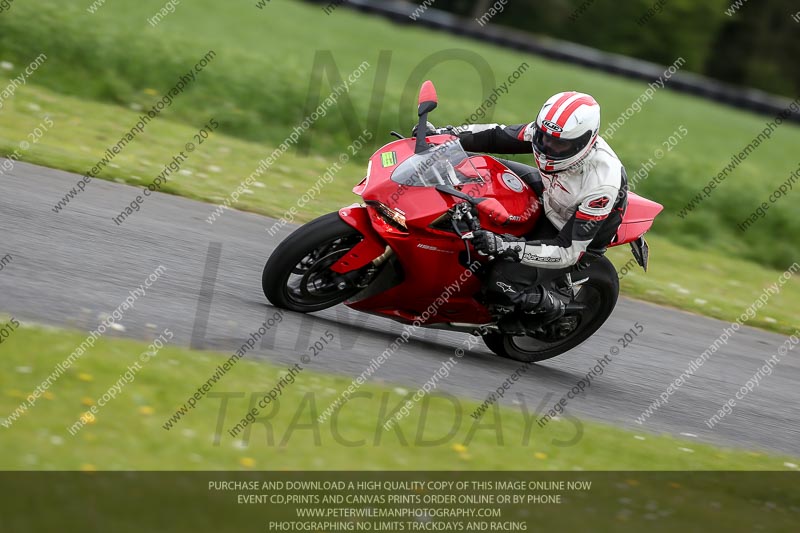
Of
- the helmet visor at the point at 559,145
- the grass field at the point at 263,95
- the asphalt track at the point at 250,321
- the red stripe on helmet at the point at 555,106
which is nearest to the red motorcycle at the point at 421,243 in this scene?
the asphalt track at the point at 250,321

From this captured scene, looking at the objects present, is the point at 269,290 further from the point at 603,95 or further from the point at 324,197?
the point at 603,95

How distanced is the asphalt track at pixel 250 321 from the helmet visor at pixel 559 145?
1653 mm

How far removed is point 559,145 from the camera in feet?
A: 21.7

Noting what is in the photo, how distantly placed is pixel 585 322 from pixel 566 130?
1.80 m

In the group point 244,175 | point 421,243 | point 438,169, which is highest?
point 438,169

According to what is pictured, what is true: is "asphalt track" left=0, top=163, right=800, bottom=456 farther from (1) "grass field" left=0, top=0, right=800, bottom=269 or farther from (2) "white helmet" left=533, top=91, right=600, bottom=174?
(1) "grass field" left=0, top=0, right=800, bottom=269

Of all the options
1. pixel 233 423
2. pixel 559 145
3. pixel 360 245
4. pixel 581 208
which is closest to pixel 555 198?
pixel 581 208

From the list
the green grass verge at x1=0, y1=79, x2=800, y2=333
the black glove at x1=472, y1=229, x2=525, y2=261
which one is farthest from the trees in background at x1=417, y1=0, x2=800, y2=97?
the black glove at x1=472, y1=229, x2=525, y2=261

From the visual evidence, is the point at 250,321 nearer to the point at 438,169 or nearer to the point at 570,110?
the point at 438,169

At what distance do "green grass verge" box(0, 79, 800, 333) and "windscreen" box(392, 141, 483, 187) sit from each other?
3.46 m

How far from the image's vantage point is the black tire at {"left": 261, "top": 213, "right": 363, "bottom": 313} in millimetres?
6637

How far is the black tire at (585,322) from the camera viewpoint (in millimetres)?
7504
